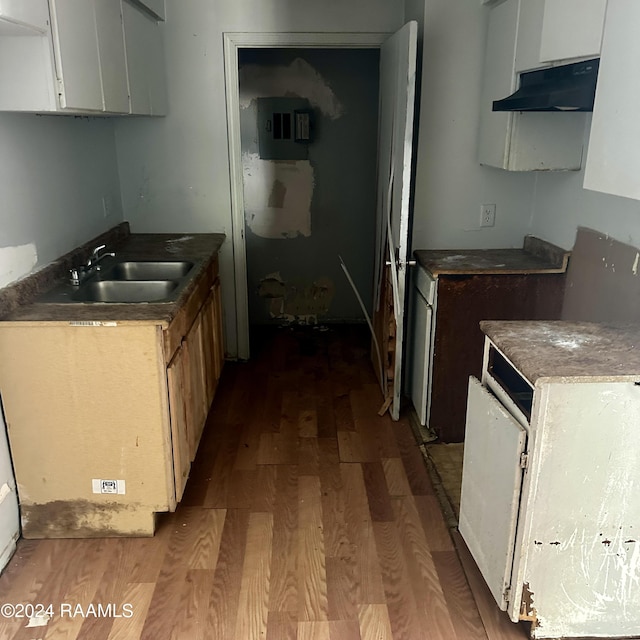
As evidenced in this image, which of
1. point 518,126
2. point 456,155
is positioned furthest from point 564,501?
point 456,155

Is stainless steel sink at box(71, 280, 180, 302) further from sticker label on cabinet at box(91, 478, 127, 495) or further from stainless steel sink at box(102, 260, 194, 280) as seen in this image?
sticker label on cabinet at box(91, 478, 127, 495)

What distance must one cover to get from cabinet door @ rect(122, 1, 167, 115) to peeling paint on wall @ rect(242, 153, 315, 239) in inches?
44.3

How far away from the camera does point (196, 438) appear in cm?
276

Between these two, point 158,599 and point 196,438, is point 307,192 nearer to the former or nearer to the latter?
point 196,438

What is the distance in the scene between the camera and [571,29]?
6.97ft

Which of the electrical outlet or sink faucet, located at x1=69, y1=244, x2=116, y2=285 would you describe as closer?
sink faucet, located at x1=69, y1=244, x2=116, y2=285

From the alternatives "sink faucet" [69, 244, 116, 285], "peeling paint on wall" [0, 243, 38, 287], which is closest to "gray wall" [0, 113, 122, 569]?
"peeling paint on wall" [0, 243, 38, 287]

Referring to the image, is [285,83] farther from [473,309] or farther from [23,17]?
[23,17]

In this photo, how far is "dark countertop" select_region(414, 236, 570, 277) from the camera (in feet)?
9.34

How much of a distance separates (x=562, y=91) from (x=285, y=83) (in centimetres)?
258

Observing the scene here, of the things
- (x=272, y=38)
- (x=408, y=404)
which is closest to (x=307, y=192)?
(x=272, y=38)

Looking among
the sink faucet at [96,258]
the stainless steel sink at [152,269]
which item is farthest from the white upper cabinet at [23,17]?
the stainless steel sink at [152,269]

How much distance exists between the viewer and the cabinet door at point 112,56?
2.39 metres

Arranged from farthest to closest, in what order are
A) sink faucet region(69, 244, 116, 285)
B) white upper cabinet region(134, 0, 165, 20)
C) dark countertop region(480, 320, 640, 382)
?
1. white upper cabinet region(134, 0, 165, 20)
2. sink faucet region(69, 244, 116, 285)
3. dark countertop region(480, 320, 640, 382)
